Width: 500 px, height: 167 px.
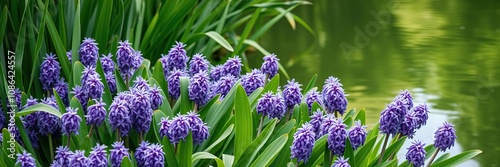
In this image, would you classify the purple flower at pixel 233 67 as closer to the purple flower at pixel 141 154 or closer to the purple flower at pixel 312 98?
the purple flower at pixel 312 98

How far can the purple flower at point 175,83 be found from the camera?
7.95ft

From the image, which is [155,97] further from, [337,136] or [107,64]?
[337,136]

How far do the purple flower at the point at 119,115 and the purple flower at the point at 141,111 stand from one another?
0.07 ft

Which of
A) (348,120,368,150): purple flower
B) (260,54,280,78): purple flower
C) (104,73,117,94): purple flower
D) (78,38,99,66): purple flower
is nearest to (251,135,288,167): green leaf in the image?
(348,120,368,150): purple flower

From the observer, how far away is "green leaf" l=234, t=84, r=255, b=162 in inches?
85.0

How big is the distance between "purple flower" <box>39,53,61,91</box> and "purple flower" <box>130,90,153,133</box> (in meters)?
0.48

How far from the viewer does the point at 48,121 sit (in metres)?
2.27

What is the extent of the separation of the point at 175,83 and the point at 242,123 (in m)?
0.32

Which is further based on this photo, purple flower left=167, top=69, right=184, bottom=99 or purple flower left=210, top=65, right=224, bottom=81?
purple flower left=210, top=65, right=224, bottom=81

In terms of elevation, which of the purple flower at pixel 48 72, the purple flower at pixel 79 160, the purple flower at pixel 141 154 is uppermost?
the purple flower at pixel 48 72

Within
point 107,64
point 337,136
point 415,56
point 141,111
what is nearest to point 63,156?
point 141,111

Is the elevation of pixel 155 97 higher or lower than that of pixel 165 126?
higher

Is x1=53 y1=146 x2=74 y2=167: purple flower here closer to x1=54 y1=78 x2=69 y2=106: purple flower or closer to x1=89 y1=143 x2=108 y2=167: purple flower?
x1=89 y1=143 x2=108 y2=167: purple flower

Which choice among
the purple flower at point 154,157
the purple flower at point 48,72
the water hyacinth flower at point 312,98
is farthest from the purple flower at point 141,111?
the water hyacinth flower at point 312,98
